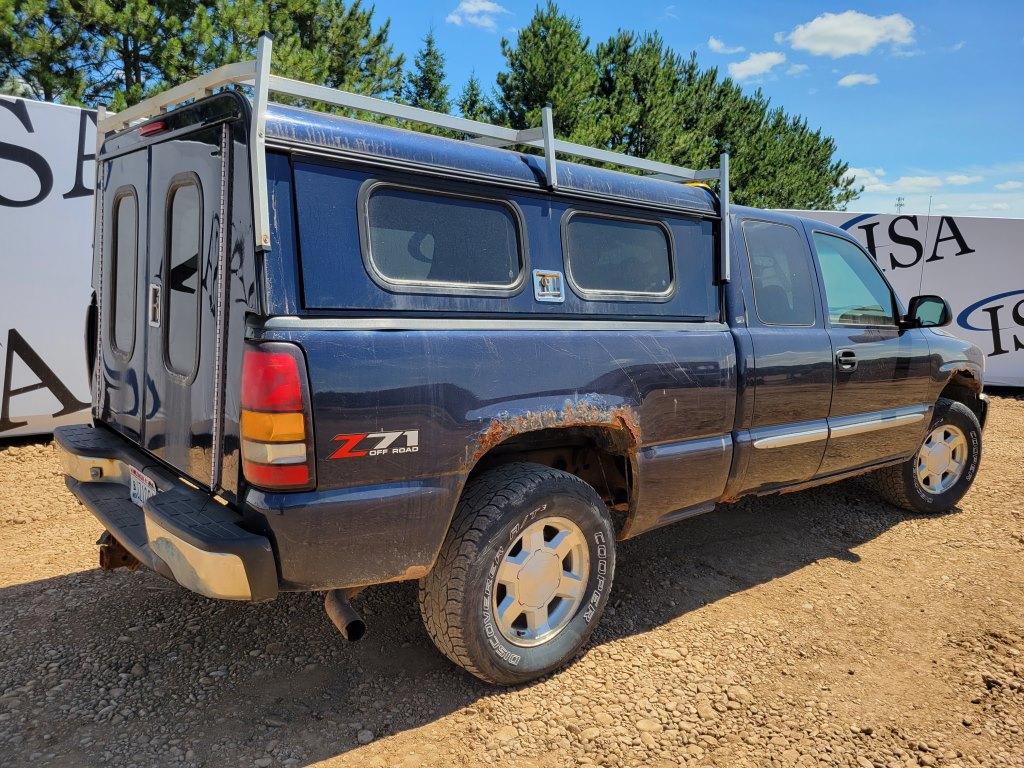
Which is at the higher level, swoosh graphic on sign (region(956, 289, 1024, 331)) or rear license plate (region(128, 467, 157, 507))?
swoosh graphic on sign (region(956, 289, 1024, 331))

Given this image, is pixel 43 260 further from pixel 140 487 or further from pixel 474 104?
pixel 474 104

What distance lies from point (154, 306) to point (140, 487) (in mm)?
726

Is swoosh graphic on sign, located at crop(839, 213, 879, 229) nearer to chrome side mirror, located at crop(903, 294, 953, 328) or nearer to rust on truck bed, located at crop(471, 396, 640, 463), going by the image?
chrome side mirror, located at crop(903, 294, 953, 328)

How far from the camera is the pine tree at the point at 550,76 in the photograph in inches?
712

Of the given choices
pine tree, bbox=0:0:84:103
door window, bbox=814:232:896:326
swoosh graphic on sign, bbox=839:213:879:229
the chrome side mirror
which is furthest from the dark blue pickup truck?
pine tree, bbox=0:0:84:103

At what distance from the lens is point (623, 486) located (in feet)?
11.2

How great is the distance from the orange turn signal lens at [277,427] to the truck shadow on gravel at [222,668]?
1.11 metres

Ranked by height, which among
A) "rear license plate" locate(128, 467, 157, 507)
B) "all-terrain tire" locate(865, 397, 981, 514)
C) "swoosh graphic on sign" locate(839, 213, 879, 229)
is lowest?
"all-terrain tire" locate(865, 397, 981, 514)

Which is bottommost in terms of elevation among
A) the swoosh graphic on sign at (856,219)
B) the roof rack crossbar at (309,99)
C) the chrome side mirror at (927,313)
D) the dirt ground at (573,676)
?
the dirt ground at (573,676)

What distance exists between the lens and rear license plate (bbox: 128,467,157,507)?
9.08ft

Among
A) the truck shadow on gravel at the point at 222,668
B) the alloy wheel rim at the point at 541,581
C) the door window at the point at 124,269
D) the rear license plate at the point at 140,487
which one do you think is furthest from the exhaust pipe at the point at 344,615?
the door window at the point at 124,269

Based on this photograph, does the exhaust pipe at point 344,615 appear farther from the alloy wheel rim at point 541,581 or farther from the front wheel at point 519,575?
the alloy wheel rim at point 541,581

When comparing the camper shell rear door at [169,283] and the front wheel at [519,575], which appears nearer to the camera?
the camper shell rear door at [169,283]

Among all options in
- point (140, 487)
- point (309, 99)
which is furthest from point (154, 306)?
point (309, 99)
